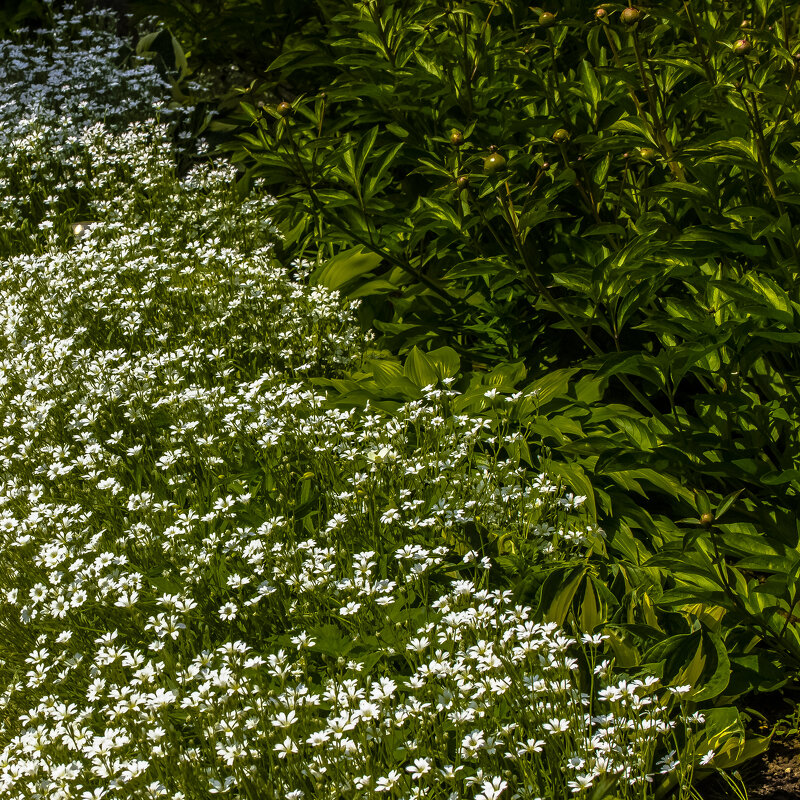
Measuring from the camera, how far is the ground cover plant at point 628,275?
2740 mm

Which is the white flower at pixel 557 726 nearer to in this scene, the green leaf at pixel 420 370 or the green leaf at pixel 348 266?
the green leaf at pixel 420 370

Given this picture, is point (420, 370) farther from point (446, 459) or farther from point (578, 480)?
point (578, 480)

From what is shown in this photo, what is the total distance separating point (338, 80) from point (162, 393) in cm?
186

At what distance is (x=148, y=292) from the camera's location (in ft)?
16.3

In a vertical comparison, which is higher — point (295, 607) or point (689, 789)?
point (295, 607)

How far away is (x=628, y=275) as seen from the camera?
2914mm

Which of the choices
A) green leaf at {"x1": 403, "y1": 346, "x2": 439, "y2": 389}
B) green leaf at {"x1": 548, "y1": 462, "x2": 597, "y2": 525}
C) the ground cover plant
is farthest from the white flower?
green leaf at {"x1": 403, "y1": 346, "x2": 439, "y2": 389}

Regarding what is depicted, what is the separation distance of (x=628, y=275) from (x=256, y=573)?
5.21 feet

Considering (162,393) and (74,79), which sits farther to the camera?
(74,79)

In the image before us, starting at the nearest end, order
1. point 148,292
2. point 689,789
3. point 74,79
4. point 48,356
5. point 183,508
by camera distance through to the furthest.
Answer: point 689,789 → point 183,508 → point 48,356 → point 148,292 → point 74,79

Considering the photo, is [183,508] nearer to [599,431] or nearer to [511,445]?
[511,445]

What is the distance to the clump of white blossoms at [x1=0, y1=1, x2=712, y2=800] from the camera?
2350mm

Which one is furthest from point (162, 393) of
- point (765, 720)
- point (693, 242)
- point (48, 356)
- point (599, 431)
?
point (765, 720)

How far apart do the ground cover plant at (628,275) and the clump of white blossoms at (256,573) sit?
211mm
